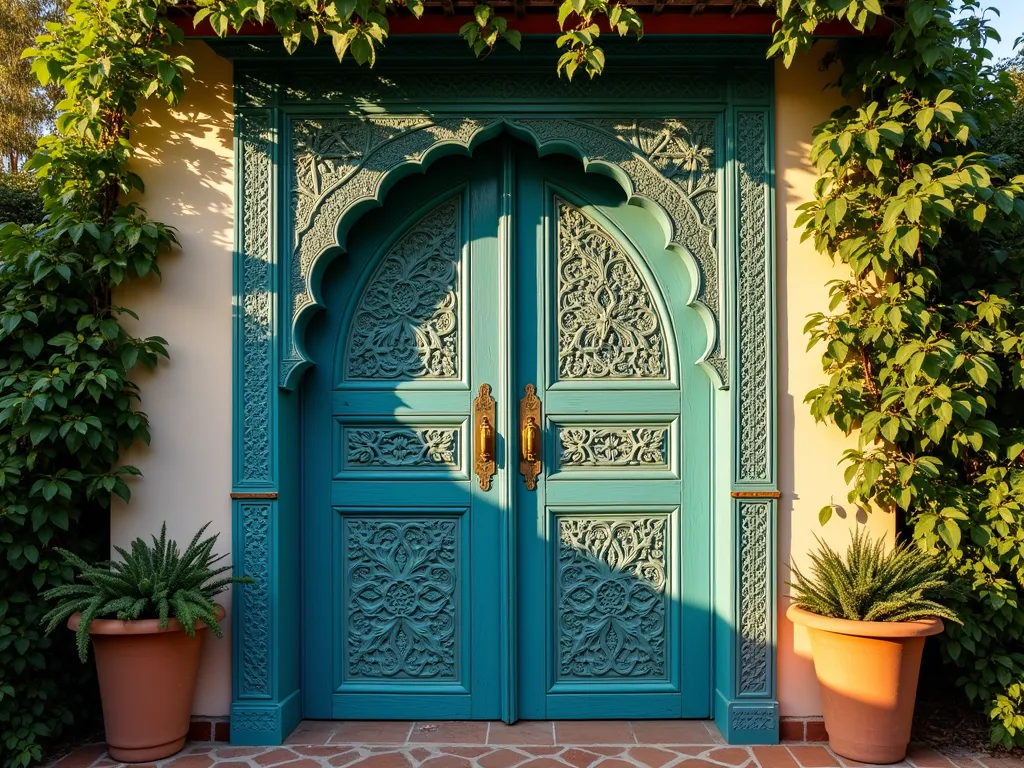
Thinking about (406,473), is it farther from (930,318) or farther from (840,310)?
(930,318)

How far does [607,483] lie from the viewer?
3.83 metres

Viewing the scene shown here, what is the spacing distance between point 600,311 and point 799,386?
3.11ft

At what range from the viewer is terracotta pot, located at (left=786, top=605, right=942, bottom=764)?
3244mm

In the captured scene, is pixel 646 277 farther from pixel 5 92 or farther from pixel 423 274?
pixel 5 92

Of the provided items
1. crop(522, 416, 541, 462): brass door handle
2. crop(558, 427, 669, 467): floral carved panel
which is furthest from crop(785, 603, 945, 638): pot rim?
crop(522, 416, 541, 462): brass door handle

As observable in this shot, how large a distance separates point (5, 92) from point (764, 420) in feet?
43.3

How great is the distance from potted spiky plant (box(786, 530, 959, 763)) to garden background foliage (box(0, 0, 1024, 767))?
0.22 metres

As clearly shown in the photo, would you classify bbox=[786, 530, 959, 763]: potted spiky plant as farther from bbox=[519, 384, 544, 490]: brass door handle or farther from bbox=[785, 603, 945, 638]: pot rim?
bbox=[519, 384, 544, 490]: brass door handle

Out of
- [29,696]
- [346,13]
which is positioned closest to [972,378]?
[346,13]

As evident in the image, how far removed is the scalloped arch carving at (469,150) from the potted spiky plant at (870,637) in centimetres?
120

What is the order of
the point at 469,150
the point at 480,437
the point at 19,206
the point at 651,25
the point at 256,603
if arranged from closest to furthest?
the point at 651,25
the point at 256,603
the point at 469,150
the point at 480,437
the point at 19,206

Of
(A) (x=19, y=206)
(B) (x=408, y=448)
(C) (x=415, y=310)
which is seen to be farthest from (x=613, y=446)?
(A) (x=19, y=206)

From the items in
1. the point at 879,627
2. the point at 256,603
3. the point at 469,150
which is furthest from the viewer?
the point at 469,150

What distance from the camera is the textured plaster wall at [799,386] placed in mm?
3625
